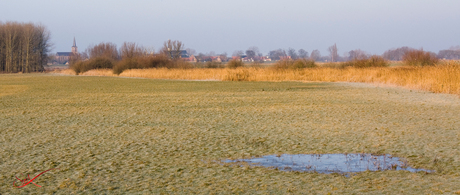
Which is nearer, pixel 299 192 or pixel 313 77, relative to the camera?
pixel 299 192

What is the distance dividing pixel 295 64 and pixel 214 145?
80.1 ft

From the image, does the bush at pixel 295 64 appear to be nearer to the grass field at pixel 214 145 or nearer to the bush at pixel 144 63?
the bush at pixel 144 63

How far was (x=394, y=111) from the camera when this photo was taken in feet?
28.6

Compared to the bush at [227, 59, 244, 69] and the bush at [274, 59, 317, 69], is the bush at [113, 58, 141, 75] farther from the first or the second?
the bush at [274, 59, 317, 69]

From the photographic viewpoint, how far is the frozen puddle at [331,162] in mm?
3982

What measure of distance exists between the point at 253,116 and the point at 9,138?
4.14 m

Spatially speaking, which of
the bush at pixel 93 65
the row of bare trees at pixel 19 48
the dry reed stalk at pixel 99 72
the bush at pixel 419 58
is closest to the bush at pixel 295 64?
the bush at pixel 419 58

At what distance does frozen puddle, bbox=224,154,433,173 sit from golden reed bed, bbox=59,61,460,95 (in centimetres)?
981

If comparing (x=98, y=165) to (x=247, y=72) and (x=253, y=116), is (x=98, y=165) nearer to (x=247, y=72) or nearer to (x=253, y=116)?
(x=253, y=116)

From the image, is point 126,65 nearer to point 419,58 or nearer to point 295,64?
point 295,64

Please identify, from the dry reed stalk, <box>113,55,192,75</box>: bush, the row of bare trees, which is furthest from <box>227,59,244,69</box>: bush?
the row of bare trees

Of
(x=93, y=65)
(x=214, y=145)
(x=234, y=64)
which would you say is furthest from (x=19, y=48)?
(x=214, y=145)

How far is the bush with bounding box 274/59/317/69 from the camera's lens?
29039 mm

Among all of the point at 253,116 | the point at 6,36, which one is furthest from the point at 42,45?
the point at 253,116
